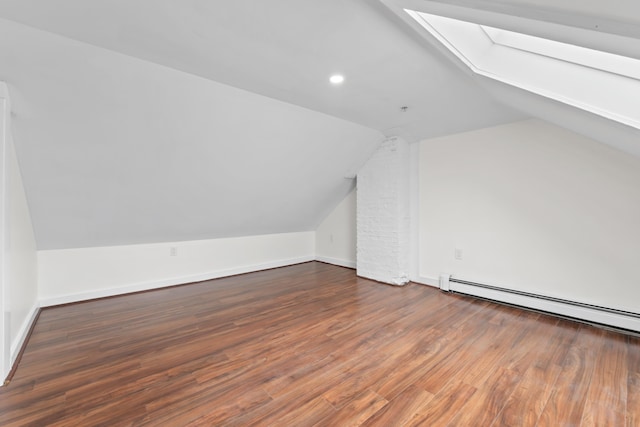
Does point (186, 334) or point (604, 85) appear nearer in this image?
point (604, 85)

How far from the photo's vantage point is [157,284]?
3484mm

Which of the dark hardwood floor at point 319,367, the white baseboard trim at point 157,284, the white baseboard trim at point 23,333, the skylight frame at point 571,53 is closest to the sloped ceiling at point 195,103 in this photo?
the skylight frame at point 571,53

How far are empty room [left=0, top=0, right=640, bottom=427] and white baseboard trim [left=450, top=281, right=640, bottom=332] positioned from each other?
0.02 meters

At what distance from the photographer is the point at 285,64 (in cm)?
188

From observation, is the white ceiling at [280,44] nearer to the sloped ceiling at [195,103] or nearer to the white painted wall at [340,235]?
the sloped ceiling at [195,103]

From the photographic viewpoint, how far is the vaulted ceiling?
138cm

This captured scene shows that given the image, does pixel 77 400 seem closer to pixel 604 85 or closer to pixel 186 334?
pixel 186 334

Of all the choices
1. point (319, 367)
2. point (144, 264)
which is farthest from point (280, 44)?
point (144, 264)

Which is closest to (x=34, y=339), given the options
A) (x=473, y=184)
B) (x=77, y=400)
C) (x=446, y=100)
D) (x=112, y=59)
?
(x=77, y=400)

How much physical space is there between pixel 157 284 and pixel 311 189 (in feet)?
8.01

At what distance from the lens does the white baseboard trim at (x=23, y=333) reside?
1.88 metres

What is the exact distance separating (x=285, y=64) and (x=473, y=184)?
257 centimetres

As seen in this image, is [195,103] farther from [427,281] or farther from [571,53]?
[427,281]

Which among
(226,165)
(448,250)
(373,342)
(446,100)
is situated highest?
(446,100)
